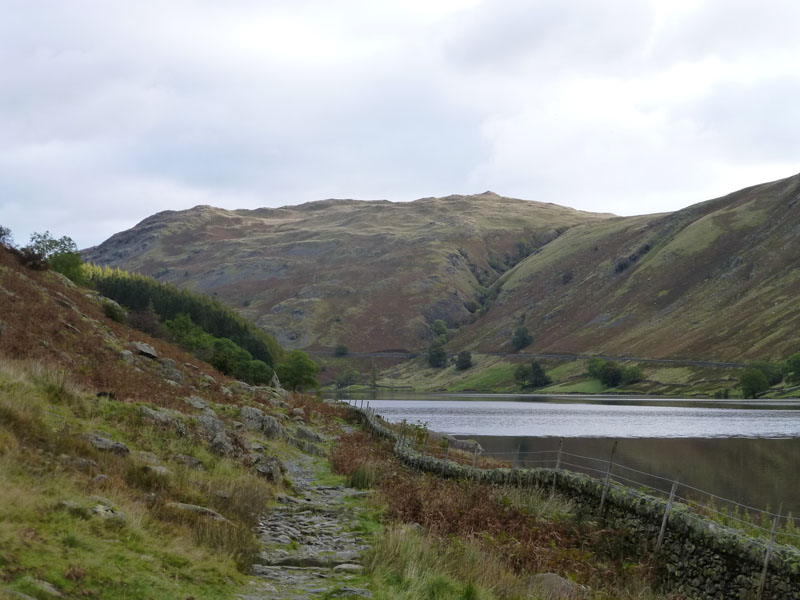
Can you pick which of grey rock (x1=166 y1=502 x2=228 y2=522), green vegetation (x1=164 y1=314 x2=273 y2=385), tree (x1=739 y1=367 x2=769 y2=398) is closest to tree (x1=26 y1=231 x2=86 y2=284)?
green vegetation (x1=164 y1=314 x2=273 y2=385)

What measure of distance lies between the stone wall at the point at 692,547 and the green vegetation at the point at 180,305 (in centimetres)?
10393

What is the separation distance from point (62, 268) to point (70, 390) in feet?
206

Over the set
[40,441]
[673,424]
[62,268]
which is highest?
[62,268]

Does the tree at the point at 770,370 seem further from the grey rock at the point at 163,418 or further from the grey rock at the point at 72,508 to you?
the grey rock at the point at 72,508

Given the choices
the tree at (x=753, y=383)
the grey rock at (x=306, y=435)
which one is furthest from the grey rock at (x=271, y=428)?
the tree at (x=753, y=383)

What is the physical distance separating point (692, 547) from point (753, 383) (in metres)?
138

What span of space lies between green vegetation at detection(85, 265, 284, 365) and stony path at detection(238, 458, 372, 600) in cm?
10275

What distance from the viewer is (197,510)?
504 inches

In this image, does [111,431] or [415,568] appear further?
[111,431]

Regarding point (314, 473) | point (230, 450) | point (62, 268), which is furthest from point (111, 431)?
point (62, 268)

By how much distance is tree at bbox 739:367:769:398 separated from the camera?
137000 millimetres

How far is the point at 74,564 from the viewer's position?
8.83 m

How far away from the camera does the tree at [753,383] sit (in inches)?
5394

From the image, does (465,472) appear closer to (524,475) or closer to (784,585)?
(524,475)
